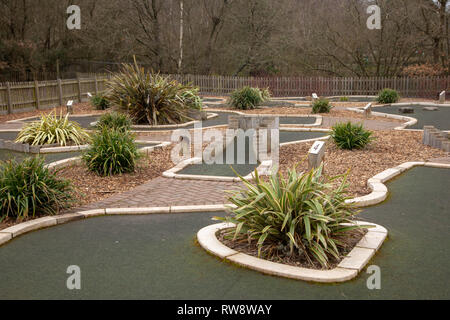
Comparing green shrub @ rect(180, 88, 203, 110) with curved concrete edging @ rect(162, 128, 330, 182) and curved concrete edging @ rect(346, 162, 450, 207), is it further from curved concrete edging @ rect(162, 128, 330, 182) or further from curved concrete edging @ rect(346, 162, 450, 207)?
curved concrete edging @ rect(346, 162, 450, 207)

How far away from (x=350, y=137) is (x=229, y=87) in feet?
57.3

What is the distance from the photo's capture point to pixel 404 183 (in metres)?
7.07

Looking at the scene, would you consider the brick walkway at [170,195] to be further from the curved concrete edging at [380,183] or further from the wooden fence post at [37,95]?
the wooden fence post at [37,95]

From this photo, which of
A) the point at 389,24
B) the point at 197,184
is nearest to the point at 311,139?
A: the point at 197,184

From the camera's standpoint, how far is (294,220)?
4223 millimetres

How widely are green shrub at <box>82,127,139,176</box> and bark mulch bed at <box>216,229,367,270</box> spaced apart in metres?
3.44

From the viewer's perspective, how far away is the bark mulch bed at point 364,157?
7617mm

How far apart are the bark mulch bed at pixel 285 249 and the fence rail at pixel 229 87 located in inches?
660

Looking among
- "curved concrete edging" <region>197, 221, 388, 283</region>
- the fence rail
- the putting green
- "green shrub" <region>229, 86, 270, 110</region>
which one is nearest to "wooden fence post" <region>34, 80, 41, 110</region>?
the fence rail

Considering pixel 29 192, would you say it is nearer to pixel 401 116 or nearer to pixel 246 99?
pixel 401 116

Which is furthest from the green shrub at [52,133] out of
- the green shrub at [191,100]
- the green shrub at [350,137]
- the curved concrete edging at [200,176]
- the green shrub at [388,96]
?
the green shrub at [388,96]

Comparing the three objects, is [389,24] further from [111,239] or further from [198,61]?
[111,239]

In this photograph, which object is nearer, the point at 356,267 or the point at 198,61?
the point at 356,267
